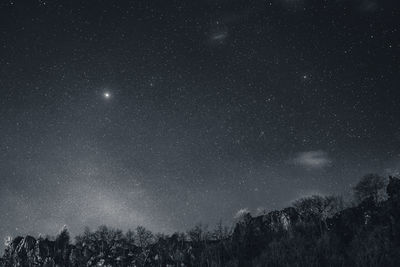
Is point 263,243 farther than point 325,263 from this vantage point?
Yes

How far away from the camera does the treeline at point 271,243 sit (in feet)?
247

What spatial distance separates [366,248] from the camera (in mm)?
67625

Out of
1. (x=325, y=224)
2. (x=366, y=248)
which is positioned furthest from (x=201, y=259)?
(x=366, y=248)

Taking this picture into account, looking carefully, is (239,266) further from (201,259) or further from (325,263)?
(325,263)

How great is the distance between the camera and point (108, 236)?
12194cm

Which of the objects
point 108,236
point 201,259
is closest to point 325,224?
point 201,259

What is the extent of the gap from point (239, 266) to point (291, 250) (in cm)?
1547

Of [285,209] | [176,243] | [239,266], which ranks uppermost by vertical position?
[285,209]

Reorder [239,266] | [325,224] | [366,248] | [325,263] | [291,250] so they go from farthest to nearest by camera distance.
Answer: [325,224] < [239,266] < [291,250] < [325,263] < [366,248]

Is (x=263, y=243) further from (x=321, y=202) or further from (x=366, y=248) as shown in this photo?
(x=366, y=248)

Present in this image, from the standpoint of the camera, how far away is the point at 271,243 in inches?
3755

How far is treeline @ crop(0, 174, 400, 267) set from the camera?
75.2 meters

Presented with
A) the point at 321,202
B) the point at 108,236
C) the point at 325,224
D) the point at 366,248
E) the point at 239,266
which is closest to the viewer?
the point at 366,248

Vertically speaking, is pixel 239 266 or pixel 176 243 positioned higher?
pixel 176 243
